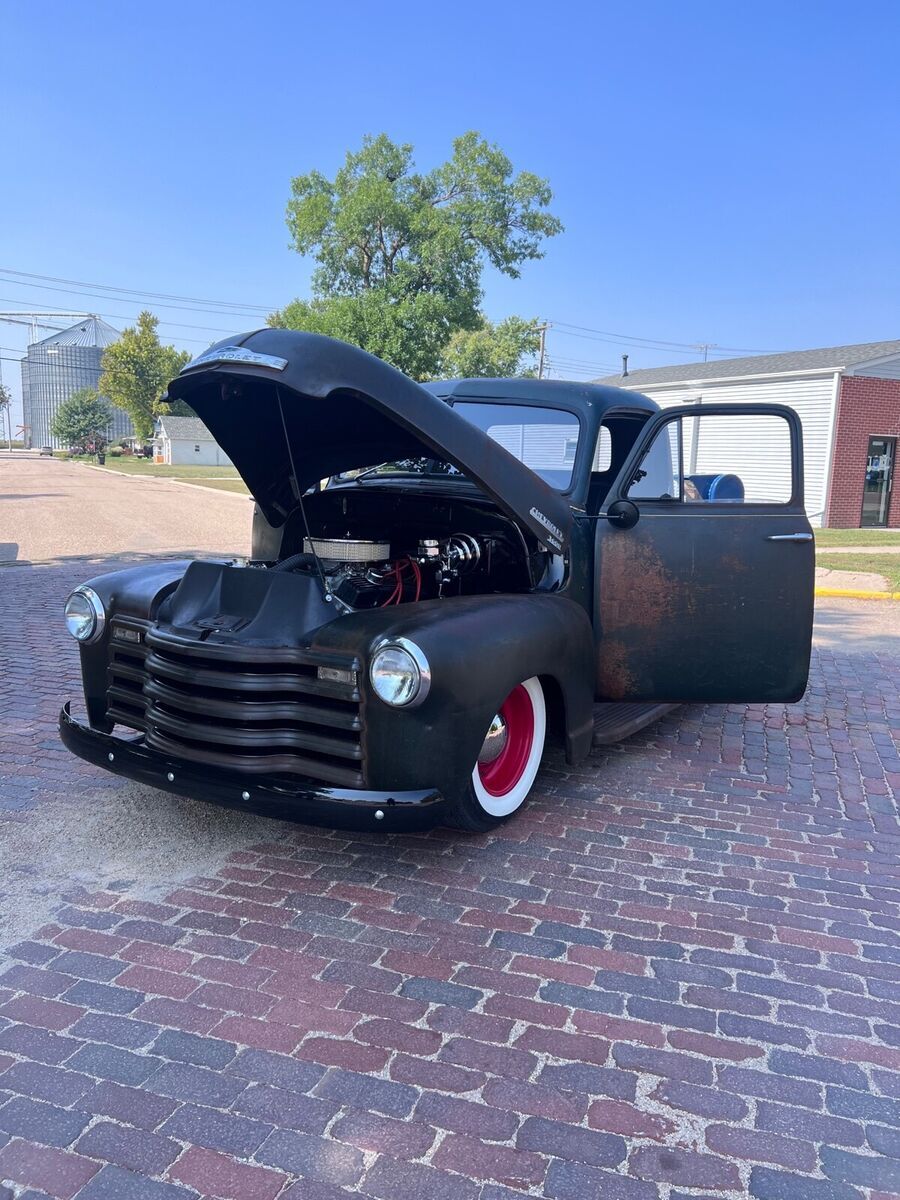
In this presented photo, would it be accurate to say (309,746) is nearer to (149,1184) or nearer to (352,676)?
(352,676)

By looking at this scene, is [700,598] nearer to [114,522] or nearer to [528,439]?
[528,439]

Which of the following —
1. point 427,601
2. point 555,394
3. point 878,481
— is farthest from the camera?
point 878,481

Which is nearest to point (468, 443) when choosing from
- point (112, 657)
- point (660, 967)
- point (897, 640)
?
point (112, 657)

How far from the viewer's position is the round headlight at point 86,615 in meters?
3.72

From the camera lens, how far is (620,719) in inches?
179

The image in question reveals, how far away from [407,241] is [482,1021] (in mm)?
24863

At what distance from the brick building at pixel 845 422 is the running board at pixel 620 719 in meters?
16.0

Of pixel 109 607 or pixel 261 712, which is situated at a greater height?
pixel 109 607

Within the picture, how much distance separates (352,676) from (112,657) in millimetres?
1298

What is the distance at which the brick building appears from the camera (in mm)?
19188

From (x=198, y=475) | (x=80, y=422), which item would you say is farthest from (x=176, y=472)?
(x=80, y=422)

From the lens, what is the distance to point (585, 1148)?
2.03 m

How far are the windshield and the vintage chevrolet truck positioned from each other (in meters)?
0.01

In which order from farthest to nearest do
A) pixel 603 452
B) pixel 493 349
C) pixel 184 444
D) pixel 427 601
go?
pixel 184 444 → pixel 493 349 → pixel 603 452 → pixel 427 601
